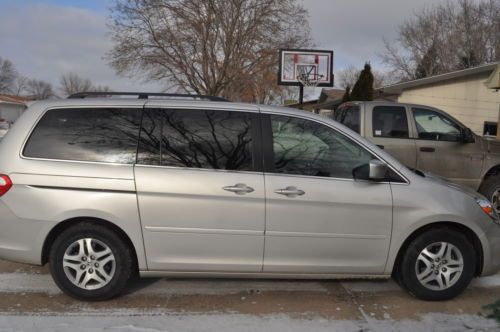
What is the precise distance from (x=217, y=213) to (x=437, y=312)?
207 centimetres

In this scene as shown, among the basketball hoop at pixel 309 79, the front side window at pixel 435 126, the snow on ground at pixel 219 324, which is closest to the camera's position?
the snow on ground at pixel 219 324

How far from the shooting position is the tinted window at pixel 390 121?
7180 mm

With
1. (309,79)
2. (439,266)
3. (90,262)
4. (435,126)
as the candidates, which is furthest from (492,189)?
(309,79)

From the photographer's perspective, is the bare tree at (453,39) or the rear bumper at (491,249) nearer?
the rear bumper at (491,249)

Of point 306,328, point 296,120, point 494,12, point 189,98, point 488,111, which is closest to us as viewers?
point 306,328

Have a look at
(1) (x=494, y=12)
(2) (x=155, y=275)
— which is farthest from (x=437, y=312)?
(1) (x=494, y=12)

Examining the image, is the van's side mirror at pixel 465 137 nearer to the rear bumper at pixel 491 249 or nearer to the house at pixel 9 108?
the rear bumper at pixel 491 249

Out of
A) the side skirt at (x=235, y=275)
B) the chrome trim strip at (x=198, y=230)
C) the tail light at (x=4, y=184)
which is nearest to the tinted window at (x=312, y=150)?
the chrome trim strip at (x=198, y=230)

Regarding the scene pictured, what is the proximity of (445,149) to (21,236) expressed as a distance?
620 cm

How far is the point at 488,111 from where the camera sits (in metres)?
17.0

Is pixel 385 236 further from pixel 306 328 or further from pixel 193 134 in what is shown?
pixel 193 134

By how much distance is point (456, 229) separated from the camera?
4062 millimetres

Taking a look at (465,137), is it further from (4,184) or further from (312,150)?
(4,184)

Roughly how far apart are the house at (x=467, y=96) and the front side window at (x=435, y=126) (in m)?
10.0
